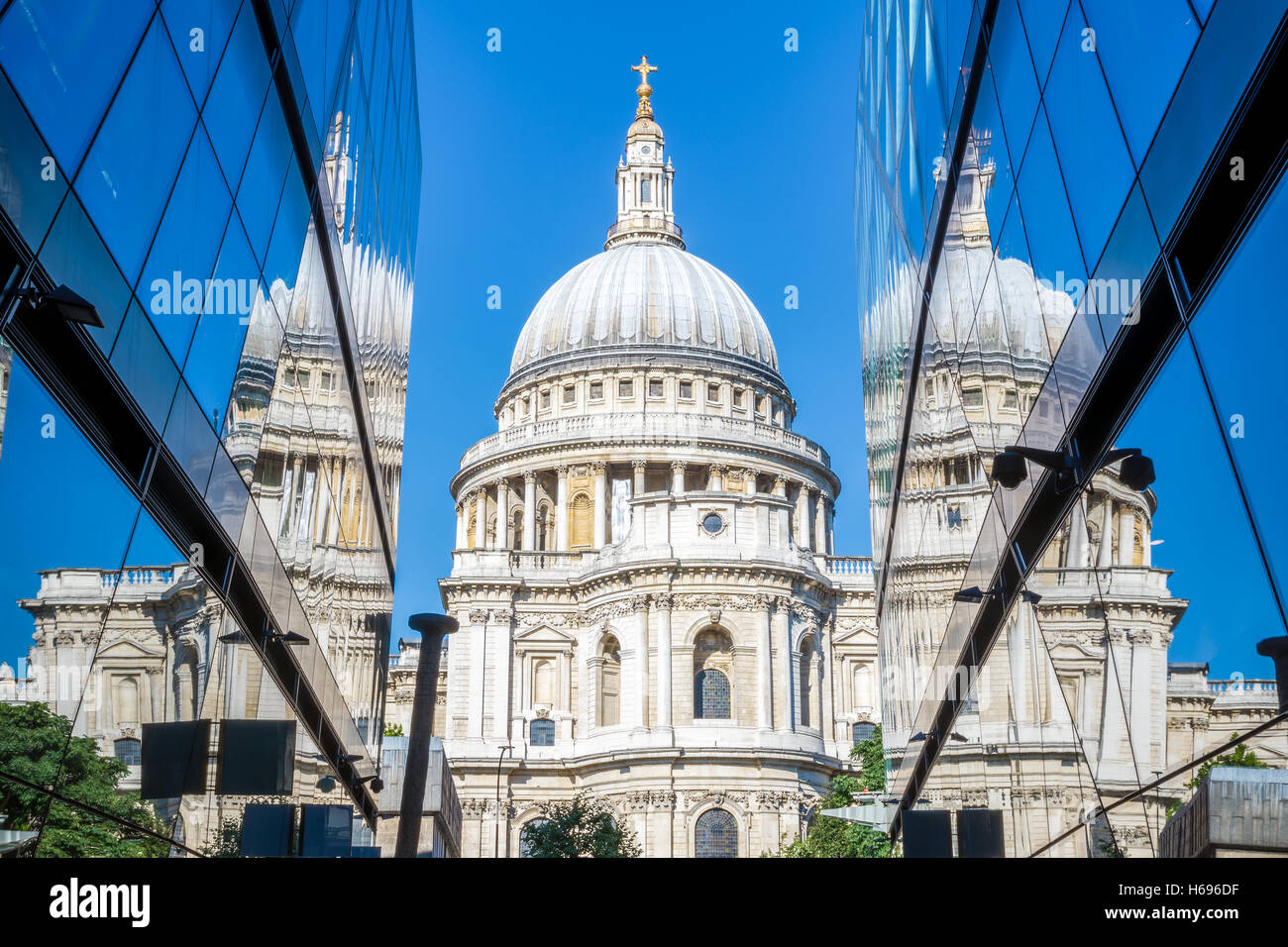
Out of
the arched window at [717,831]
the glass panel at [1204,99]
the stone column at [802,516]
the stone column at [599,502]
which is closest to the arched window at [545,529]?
the stone column at [599,502]

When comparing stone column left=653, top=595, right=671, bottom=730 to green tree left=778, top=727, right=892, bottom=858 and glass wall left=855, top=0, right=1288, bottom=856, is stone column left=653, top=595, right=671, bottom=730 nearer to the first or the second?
green tree left=778, top=727, right=892, bottom=858

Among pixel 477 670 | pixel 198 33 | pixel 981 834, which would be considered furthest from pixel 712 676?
pixel 198 33

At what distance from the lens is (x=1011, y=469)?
38.2 ft

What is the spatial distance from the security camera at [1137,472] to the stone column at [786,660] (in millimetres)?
57795

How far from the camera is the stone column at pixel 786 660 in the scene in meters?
65.9

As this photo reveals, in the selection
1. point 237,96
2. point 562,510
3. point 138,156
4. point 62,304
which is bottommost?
point 62,304

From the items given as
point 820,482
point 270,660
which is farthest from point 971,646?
point 820,482

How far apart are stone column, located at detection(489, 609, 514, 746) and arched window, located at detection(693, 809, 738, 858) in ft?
33.6

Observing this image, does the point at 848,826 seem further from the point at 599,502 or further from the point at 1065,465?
the point at 1065,465

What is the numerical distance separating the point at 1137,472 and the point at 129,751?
630cm

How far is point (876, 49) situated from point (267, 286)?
13273 mm

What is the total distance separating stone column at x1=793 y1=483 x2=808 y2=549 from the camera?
271 ft
